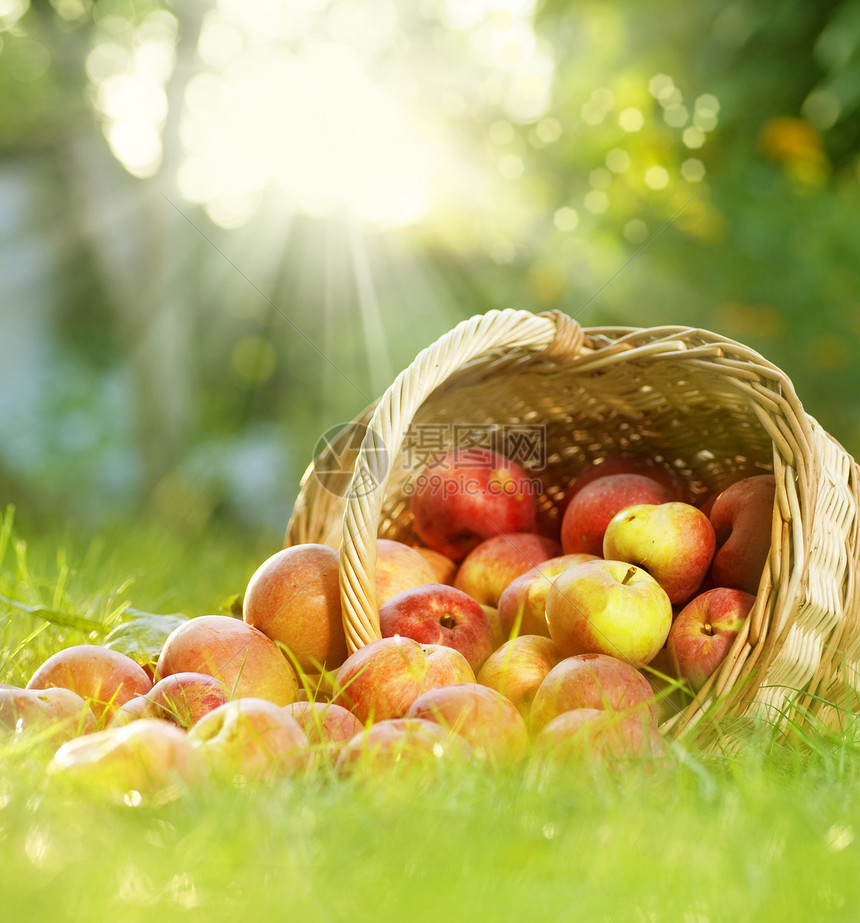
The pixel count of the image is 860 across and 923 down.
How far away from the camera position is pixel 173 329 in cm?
482

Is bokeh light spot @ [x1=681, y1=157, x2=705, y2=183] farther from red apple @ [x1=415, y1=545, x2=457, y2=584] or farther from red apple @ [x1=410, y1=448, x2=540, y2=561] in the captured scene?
red apple @ [x1=415, y1=545, x2=457, y2=584]

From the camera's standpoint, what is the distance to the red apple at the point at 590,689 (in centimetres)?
113

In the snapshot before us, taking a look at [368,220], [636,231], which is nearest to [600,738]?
[636,231]


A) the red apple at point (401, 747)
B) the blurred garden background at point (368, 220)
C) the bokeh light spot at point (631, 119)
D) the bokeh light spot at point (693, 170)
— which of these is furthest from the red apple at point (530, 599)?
the bokeh light spot at point (631, 119)

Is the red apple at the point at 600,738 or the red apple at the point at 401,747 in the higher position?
the red apple at the point at 401,747

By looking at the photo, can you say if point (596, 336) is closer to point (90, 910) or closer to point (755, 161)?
point (90, 910)

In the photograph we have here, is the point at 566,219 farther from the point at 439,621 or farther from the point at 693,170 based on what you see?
the point at 439,621

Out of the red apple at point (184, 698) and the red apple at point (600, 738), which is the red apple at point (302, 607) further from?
the red apple at point (600, 738)

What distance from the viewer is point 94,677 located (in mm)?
1219

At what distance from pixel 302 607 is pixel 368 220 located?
14.3 feet

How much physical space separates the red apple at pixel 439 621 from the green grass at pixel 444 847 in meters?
0.38

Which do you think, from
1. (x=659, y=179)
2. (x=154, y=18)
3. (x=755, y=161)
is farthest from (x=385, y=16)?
(x=755, y=161)

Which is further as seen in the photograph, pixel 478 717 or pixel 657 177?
pixel 657 177

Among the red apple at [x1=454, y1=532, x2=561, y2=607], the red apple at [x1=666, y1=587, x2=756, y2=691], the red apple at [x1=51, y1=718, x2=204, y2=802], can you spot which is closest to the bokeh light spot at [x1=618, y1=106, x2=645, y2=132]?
the red apple at [x1=454, y1=532, x2=561, y2=607]
